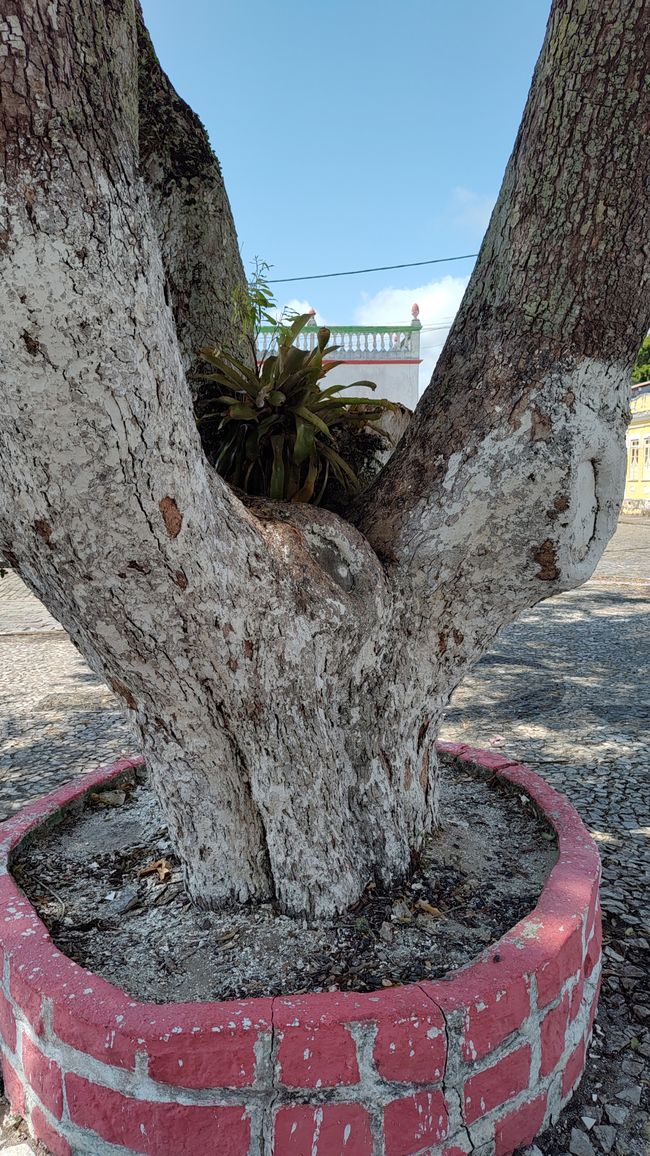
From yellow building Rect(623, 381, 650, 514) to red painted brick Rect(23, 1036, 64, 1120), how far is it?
1922 cm

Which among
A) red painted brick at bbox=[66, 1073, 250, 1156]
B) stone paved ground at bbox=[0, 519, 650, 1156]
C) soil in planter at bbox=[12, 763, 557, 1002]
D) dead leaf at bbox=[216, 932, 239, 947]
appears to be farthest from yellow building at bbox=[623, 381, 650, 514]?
red painted brick at bbox=[66, 1073, 250, 1156]

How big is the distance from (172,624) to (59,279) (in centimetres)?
67

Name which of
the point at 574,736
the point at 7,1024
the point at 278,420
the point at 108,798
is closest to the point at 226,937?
the point at 7,1024

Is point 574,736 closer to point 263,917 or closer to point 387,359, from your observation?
point 263,917

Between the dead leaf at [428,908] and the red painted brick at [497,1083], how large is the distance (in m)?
0.42

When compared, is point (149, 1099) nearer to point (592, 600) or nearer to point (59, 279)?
point (59, 279)

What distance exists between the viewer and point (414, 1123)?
141 cm

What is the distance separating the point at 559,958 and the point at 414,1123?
422 mm

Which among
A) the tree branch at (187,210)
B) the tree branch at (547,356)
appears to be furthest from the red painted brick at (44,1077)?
the tree branch at (187,210)

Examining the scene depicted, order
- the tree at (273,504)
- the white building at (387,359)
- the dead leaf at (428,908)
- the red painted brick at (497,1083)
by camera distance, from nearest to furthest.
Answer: the tree at (273,504), the red painted brick at (497,1083), the dead leaf at (428,908), the white building at (387,359)

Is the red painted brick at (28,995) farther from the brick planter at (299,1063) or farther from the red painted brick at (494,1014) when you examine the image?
the red painted brick at (494,1014)

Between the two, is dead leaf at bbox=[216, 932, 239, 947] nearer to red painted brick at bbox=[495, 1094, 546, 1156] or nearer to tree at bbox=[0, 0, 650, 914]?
tree at bbox=[0, 0, 650, 914]

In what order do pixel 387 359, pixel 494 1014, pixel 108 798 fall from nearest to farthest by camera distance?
pixel 494 1014
pixel 108 798
pixel 387 359

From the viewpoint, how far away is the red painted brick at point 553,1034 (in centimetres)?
156
